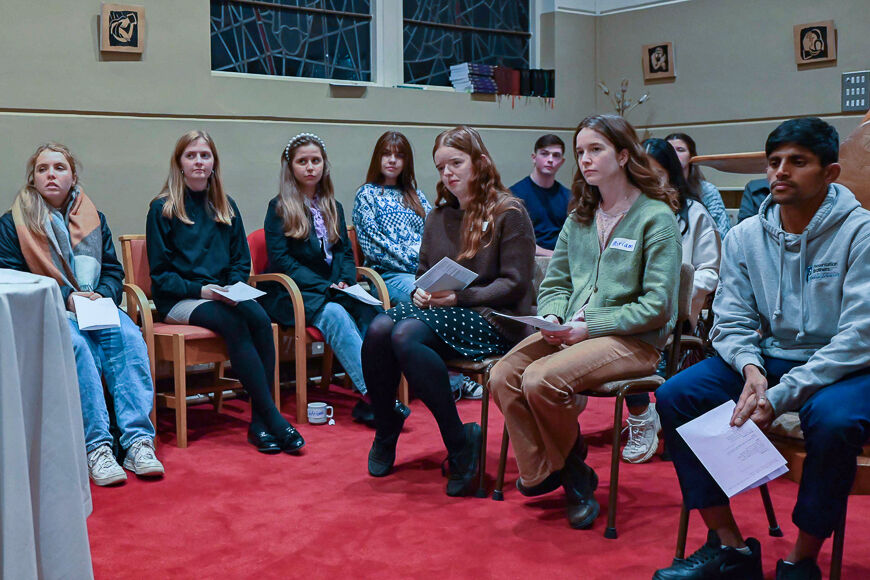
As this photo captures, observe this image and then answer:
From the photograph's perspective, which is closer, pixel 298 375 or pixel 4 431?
pixel 4 431

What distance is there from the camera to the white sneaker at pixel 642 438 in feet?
11.1

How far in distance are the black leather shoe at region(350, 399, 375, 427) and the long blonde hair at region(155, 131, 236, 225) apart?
3.30 feet

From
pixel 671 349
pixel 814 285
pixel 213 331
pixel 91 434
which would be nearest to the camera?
pixel 814 285

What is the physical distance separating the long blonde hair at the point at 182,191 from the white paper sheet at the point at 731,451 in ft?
8.32

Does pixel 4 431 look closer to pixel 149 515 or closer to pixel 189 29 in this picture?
pixel 149 515

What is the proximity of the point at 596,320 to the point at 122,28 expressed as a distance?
2949 millimetres

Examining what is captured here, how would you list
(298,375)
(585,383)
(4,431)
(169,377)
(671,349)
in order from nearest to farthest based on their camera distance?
1. (4,431)
2. (585,383)
3. (671,349)
4. (298,375)
5. (169,377)

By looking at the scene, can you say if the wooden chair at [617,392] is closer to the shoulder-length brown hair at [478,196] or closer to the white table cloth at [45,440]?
the shoulder-length brown hair at [478,196]

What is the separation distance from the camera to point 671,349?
310 centimetres

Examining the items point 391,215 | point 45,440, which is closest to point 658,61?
point 391,215

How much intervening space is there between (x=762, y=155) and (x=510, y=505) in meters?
2.25

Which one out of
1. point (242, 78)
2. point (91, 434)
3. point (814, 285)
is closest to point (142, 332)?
point (91, 434)

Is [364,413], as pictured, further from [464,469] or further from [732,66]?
[732,66]

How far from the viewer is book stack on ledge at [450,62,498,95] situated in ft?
19.1
